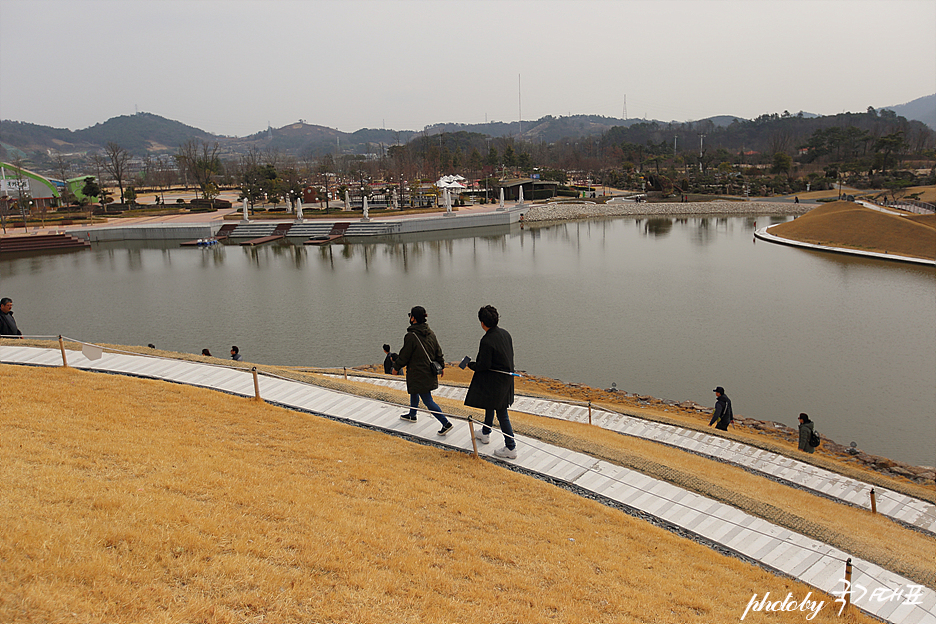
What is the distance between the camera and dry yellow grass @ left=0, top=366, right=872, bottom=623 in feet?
10.1

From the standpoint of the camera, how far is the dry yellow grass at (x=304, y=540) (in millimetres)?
3088

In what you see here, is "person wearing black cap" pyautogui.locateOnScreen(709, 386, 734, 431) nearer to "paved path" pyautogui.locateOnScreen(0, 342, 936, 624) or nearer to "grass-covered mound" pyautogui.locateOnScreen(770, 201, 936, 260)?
"paved path" pyautogui.locateOnScreen(0, 342, 936, 624)

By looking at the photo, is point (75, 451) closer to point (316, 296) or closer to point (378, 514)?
point (378, 514)

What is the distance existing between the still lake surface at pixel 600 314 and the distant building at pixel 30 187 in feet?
97.2

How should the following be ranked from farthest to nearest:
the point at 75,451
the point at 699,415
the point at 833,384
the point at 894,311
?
1. the point at 894,311
2. the point at 833,384
3. the point at 699,415
4. the point at 75,451

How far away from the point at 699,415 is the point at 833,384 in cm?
370

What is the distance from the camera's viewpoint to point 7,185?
54781 millimetres

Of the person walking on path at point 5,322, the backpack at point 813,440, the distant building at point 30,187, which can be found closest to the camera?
the backpack at point 813,440

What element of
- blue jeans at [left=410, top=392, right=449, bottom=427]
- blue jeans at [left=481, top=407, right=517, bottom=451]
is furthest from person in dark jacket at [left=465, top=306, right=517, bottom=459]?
blue jeans at [left=410, top=392, right=449, bottom=427]

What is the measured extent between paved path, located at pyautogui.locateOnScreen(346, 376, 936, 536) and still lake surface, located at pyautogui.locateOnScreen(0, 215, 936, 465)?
2817 millimetres

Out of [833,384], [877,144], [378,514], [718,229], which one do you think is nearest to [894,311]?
[833,384]

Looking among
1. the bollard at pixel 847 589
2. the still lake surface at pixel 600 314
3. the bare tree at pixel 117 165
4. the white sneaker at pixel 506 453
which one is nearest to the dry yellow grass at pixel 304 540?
the bollard at pixel 847 589

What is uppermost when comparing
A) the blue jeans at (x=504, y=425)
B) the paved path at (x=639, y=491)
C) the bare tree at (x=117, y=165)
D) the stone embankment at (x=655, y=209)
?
the bare tree at (x=117, y=165)

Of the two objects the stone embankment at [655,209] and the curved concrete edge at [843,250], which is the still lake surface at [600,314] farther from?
the stone embankment at [655,209]
